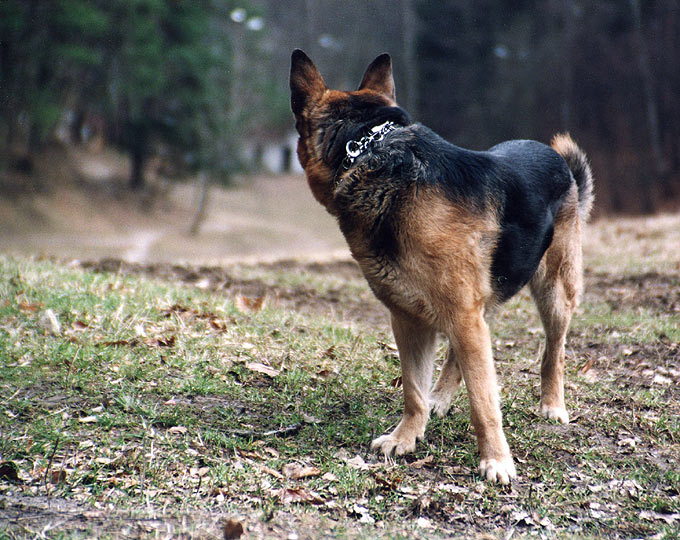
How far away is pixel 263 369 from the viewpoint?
494cm

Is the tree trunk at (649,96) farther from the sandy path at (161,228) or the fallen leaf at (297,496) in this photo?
the fallen leaf at (297,496)

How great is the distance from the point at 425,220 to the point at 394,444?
1427 millimetres

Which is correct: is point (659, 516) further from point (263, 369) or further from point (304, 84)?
point (304, 84)

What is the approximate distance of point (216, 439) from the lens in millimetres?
3904

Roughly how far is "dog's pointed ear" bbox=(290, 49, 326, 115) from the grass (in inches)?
80.9

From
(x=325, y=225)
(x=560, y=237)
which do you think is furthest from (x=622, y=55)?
(x=560, y=237)

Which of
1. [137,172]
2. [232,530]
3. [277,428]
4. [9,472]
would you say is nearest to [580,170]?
[277,428]

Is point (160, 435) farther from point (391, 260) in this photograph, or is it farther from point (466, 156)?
point (466, 156)

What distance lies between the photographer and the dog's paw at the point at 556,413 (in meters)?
4.50

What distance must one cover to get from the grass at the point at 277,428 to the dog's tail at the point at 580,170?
4.69 feet

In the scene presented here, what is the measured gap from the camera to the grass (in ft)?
10.6

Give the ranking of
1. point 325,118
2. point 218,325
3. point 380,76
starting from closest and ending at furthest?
point 325,118 → point 380,76 → point 218,325

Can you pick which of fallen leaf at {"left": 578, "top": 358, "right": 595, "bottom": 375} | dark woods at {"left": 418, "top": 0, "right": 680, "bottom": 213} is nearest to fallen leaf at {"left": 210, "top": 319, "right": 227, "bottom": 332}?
fallen leaf at {"left": 578, "top": 358, "right": 595, "bottom": 375}

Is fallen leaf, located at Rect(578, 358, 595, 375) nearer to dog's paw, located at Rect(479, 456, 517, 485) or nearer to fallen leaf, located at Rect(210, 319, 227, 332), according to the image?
dog's paw, located at Rect(479, 456, 517, 485)
